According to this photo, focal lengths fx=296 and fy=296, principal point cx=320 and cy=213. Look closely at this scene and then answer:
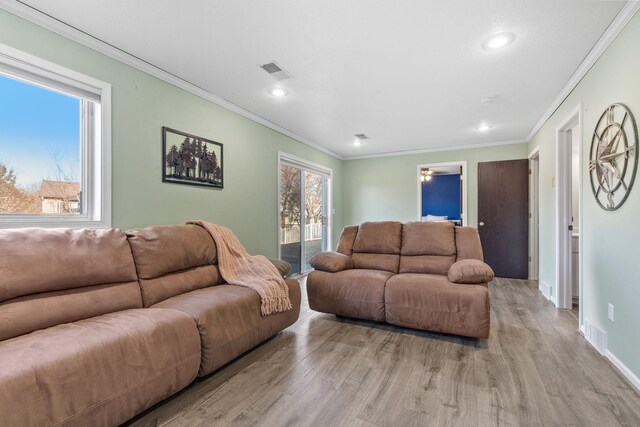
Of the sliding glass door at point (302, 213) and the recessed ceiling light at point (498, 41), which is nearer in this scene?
the recessed ceiling light at point (498, 41)

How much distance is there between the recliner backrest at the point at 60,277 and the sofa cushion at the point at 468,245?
298cm

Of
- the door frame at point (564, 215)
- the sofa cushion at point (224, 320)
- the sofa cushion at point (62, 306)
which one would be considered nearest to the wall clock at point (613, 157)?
the door frame at point (564, 215)

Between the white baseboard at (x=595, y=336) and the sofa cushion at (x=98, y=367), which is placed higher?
the sofa cushion at (x=98, y=367)

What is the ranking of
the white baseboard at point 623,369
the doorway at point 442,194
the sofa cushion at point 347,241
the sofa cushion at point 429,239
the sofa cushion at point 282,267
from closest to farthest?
the white baseboard at point 623,369 < the sofa cushion at point 282,267 < the sofa cushion at point 429,239 < the sofa cushion at point 347,241 < the doorway at point 442,194

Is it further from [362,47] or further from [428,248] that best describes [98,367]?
[428,248]

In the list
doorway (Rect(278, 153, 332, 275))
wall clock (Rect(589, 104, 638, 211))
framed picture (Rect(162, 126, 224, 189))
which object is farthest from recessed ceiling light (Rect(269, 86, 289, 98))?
wall clock (Rect(589, 104, 638, 211))

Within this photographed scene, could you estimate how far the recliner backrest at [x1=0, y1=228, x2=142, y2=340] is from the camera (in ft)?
5.13

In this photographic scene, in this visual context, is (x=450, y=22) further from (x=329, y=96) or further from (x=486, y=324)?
(x=486, y=324)

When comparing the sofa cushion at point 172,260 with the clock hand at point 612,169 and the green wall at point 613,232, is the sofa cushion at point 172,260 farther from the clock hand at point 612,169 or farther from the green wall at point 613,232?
the clock hand at point 612,169

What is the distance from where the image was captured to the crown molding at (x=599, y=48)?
1.89m

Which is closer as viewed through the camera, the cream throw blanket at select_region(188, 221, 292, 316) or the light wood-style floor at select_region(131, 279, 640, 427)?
the light wood-style floor at select_region(131, 279, 640, 427)

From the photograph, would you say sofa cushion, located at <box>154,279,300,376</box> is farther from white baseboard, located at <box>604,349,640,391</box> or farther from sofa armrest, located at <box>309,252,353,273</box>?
white baseboard, located at <box>604,349,640,391</box>

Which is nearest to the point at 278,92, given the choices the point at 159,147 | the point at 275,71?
the point at 275,71

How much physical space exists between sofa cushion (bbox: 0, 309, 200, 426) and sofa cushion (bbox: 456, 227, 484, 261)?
8.70 feet
